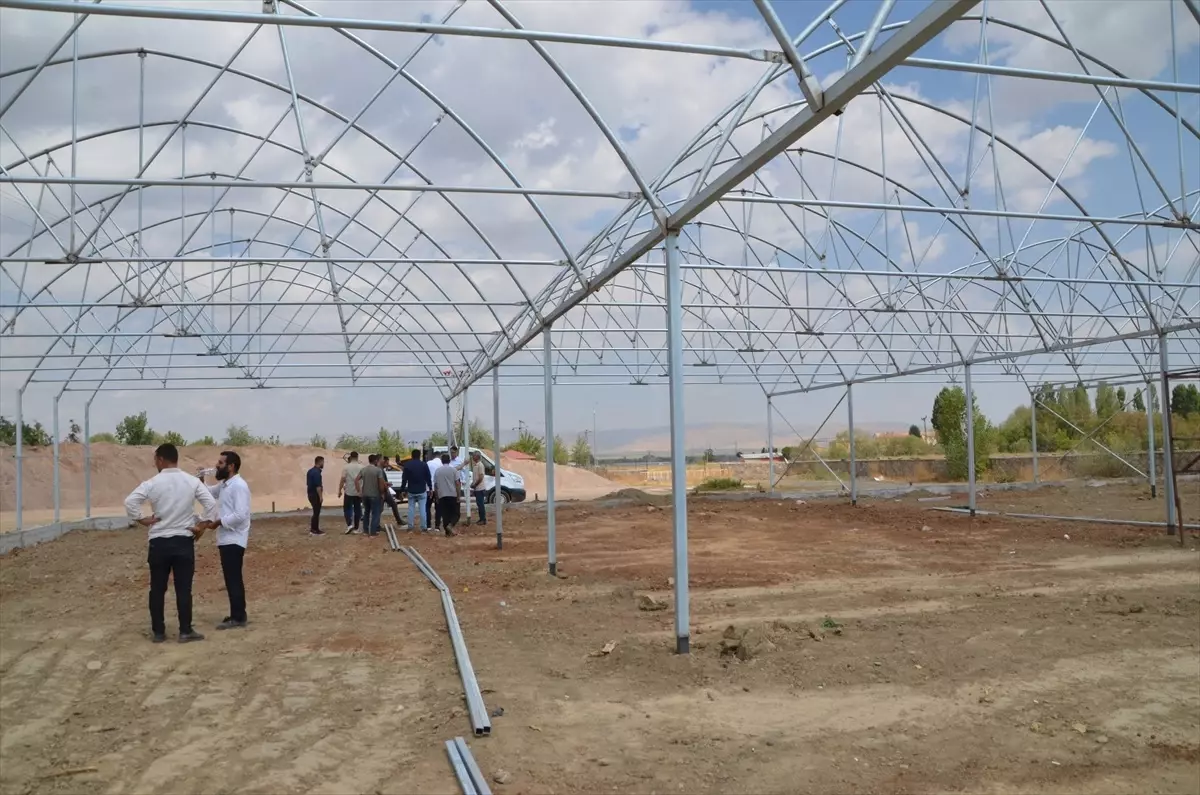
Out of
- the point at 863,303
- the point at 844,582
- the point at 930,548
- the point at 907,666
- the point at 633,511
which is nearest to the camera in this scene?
the point at 907,666

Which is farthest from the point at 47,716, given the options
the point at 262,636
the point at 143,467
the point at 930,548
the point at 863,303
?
the point at 143,467

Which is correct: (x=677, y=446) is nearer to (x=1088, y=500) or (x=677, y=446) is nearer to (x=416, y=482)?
(x=416, y=482)

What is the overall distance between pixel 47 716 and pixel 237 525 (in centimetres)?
317

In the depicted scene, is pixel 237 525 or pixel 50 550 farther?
pixel 50 550

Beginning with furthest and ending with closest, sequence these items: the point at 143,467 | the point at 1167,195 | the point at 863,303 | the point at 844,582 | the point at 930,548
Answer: the point at 143,467
the point at 863,303
the point at 930,548
the point at 844,582
the point at 1167,195

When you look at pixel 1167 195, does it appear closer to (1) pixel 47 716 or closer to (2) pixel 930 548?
(2) pixel 930 548

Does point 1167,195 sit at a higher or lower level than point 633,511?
higher

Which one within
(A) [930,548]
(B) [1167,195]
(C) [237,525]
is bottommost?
(A) [930,548]

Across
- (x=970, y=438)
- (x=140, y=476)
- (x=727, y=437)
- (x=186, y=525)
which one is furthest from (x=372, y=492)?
(x=727, y=437)

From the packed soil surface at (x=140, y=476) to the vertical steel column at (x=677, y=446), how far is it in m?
25.5

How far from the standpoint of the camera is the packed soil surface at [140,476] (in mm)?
35781

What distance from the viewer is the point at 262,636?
8945 mm

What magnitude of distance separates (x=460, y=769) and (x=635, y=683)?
2227 millimetres

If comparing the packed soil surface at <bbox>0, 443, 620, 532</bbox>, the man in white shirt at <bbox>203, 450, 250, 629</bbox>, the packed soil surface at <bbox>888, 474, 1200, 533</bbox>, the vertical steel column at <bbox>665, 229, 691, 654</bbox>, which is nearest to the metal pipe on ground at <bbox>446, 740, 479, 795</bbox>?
the vertical steel column at <bbox>665, 229, 691, 654</bbox>
